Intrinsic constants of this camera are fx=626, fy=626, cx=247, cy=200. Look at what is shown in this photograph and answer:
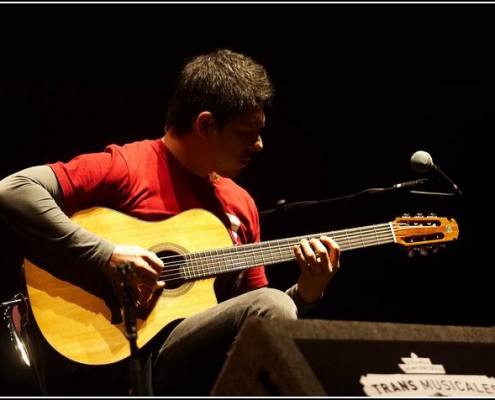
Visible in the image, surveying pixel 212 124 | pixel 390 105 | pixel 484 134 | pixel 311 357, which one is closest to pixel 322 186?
pixel 390 105

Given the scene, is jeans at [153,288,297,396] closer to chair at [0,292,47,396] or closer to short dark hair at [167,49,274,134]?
chair at [0,292,47,396]

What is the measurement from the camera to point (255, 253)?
250 centimetres

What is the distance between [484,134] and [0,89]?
9.01ft

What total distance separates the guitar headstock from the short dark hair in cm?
82

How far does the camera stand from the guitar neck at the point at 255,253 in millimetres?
2398

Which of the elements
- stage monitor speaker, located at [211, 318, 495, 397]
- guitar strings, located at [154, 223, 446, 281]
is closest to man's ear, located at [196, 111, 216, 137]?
guitar strings, located at [154, 223, 446, 281]

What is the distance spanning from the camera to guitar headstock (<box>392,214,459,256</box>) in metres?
2.77

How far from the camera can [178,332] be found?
2.13 metres

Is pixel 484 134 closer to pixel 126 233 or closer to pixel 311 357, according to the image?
pixel 126 233

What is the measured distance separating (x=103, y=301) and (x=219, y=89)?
40.2 inches

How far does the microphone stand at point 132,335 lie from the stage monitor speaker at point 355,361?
232 mm

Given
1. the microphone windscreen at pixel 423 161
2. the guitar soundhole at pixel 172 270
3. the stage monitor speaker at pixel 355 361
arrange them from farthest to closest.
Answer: the microphone windscreen at pixel 423 161 < the guitar soundhole at pixel 172 270 < the stage monitor speaker at pixel 355 361

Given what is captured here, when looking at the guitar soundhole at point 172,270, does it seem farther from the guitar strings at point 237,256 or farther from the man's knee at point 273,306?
the man's knee at point 273,306

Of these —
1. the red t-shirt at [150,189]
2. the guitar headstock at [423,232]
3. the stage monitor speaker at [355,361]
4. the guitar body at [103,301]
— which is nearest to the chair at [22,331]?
the guitar body at [103,301]
